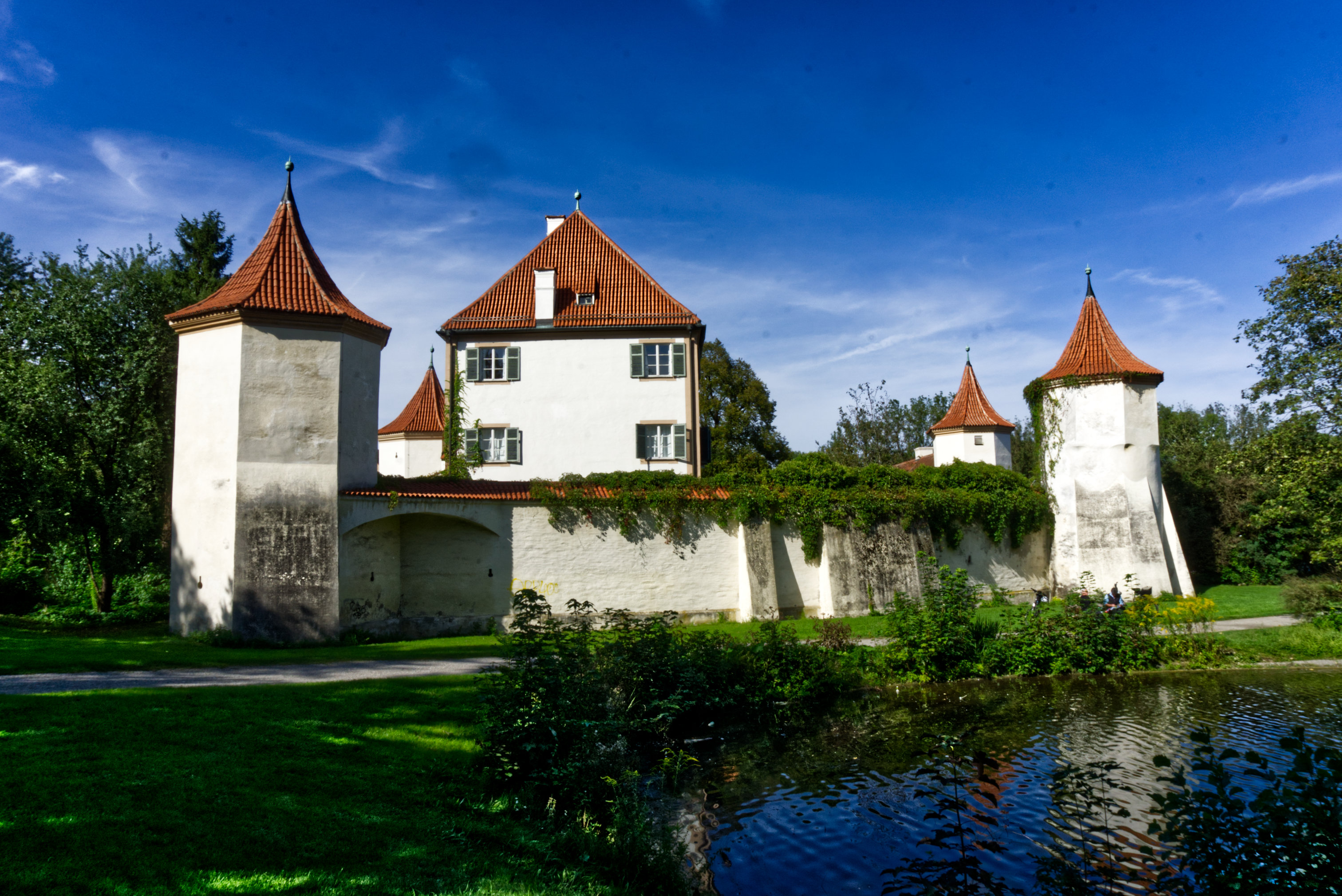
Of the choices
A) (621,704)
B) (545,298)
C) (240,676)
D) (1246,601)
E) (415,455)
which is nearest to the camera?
(621,704)

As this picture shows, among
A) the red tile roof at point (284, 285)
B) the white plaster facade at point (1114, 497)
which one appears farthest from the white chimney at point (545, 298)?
the white plaster facade at point (1114, 497)

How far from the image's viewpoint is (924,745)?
11.1 meters

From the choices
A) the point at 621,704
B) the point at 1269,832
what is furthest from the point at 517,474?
the point at 1269,832

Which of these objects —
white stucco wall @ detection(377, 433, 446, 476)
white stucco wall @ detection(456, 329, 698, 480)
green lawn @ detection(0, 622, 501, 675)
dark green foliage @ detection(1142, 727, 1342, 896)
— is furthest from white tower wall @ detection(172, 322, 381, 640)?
white stucco wall @ detection(377, 433, 446, 476)

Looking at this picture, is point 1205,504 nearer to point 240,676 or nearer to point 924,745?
point 924,745

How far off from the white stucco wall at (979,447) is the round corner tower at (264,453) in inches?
1170

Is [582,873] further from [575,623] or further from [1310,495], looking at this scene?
[1310,495]

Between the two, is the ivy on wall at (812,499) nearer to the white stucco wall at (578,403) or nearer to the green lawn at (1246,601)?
the white stucco wall at (578,403)

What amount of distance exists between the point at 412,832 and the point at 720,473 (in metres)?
16.8

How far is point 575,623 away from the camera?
1383cm

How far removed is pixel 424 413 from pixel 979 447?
26643 mm

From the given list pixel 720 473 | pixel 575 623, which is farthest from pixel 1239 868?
pixel 720 473

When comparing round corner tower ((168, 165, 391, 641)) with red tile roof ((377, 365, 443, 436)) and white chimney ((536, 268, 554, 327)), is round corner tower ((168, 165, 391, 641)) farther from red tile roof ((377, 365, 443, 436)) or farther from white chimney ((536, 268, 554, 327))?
red tile roof ((377, 365, 443, 436))

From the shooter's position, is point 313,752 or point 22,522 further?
point 22,522
